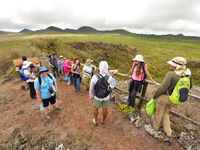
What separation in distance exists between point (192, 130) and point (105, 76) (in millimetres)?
4076

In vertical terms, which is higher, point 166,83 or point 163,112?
point 166,83

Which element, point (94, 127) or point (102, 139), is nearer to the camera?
point (102, 139)

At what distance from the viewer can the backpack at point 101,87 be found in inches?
119

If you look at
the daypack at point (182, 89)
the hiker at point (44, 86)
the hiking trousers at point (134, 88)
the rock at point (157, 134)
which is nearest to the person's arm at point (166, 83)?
the daypack at point (182, 89)

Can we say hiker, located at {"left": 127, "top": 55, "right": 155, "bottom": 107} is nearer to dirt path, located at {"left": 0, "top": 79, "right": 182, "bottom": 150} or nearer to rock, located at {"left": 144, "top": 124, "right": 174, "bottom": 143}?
rock, located at {"left": 144, "top": 124, "right": 174, "bottom": 143}

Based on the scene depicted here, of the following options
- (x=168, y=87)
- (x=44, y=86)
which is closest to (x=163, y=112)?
(x=168, y=87)

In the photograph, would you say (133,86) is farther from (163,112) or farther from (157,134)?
(157,134)

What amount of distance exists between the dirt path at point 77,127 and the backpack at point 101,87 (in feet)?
5.49

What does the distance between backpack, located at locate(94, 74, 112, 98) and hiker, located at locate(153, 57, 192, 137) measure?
1677 mm

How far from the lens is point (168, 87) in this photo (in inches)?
118

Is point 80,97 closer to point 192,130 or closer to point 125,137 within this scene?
point 125,137

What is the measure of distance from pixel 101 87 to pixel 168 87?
2.04m

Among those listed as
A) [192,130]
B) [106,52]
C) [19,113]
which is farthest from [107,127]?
[106,52]

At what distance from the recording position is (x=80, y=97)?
6094mm
